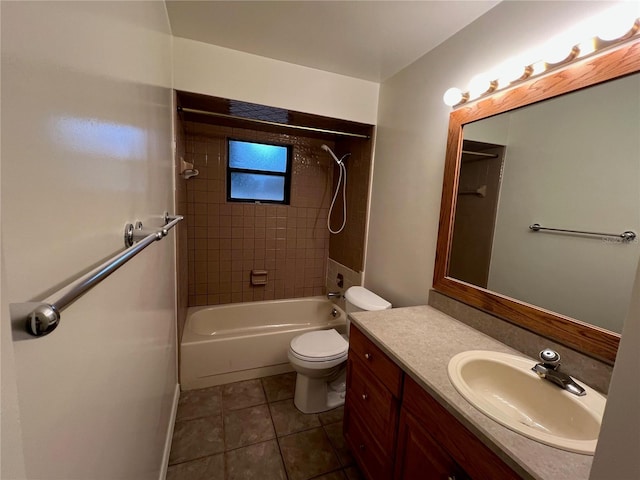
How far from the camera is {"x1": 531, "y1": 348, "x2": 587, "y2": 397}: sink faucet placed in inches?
35.5

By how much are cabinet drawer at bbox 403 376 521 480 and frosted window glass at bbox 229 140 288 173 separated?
2374 millimetres

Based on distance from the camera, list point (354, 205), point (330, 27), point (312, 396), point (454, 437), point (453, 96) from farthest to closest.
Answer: point (354, 205)
point (312, 396)
point (330, 27)
point (453, 96)
point (454, 437)

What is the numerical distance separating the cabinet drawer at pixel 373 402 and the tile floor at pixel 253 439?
383 millimetres

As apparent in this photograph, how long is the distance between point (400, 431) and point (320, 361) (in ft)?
2.52

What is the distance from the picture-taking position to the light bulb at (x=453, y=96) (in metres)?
1.45

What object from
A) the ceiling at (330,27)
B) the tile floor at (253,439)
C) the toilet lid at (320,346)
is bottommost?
the tile floor at (253,439)

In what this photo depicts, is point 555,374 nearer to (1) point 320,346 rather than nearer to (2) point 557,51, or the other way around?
(2) point 557,51

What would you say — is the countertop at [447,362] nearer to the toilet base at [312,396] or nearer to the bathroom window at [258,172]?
the toilet base at [312,396]

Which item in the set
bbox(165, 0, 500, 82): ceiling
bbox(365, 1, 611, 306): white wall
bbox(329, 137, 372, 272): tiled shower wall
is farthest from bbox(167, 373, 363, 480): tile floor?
bbox(165, 0, 500, 82): ceiling

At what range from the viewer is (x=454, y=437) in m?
0.84

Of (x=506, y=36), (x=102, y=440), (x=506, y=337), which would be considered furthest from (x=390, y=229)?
(x=102, y=440)

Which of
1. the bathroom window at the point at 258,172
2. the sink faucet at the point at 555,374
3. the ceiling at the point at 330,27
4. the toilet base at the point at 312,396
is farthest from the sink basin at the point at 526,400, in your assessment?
the bathroom window at the point at 258,172

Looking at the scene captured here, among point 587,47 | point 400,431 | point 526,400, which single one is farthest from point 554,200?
point 400,431

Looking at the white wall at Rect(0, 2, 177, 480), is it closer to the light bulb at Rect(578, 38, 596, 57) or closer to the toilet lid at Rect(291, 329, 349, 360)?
the toilet lid at Rect(291, 329, 349, 360)
